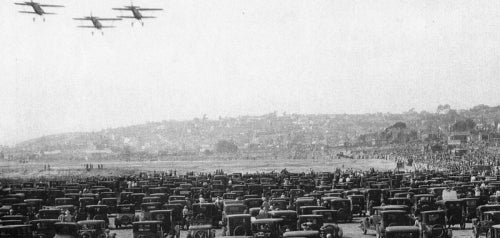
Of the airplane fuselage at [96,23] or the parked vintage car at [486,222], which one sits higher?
the airplane fuselage at [96,23]

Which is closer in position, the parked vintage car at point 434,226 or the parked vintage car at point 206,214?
the parked vintage car at point 434,226

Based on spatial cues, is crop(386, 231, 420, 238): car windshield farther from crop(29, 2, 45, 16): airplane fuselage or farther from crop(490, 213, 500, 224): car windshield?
crop(29, 2, 45, 16): airplane fuselage

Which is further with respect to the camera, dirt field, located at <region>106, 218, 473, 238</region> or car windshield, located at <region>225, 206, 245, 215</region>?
car windshield, located at <region>225, 206, 245, 215</region>

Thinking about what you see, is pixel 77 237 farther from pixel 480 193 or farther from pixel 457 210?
A: pixel 480 193

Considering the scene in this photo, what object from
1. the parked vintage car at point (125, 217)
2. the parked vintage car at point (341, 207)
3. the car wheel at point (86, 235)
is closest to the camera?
the car wheel at point (86, 235)

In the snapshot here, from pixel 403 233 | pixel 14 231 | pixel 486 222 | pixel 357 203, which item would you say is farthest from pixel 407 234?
pixel 357 203

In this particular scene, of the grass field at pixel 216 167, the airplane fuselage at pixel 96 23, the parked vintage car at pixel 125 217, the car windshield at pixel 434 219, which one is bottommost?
the parked vintage car at pixel 125 217

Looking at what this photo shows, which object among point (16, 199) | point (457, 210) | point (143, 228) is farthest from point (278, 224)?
point (16, 199)

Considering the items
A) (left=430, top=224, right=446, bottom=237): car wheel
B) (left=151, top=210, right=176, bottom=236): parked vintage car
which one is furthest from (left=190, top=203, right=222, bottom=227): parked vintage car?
(left=430, top=224, right=446, bottom=237): car wheel

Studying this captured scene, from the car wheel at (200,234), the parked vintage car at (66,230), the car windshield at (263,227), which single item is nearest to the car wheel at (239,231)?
the car windshield at (263,227)

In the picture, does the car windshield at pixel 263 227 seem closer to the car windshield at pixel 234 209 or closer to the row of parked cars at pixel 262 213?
the row of parked cars at pixel 262 213

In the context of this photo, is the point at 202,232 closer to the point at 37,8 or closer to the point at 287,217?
Result: the point at 287,217

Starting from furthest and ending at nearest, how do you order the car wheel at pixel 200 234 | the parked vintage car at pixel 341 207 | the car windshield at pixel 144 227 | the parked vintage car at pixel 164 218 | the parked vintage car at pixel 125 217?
the parked vintage car at pixel 125 217 < the parked vintage car at pixel 341 207 < the parked vintage car at pixel 164 218 < the car windshield at pixel 144 227 < the car wheel at pixel 200 234
